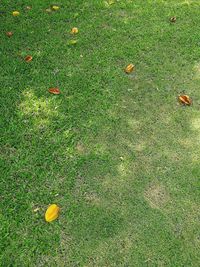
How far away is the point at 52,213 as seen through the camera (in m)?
3.27

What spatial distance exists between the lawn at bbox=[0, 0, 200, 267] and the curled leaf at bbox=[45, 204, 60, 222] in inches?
2.3

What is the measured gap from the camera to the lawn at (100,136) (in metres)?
3.18

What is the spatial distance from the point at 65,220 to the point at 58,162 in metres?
0.60

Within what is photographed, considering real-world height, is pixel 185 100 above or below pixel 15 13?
below

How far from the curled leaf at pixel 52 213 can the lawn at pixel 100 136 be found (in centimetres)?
6

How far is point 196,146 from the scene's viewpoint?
12.7 feet

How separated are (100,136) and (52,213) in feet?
3.18

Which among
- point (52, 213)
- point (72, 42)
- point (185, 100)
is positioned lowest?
point (52, 213)

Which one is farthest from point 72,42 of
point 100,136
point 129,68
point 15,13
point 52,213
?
point 52,213

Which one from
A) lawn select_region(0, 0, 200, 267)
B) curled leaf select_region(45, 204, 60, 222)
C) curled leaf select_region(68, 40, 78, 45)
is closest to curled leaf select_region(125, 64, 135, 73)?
lawn select_region(0, 0, 200, 267)

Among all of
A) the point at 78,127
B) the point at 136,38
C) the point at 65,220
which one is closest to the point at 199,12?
the point at 136,38

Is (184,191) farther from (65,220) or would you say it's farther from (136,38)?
(136,38)

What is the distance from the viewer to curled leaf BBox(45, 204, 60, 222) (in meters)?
3.26

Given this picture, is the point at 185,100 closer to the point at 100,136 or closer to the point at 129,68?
the point at 129,68
